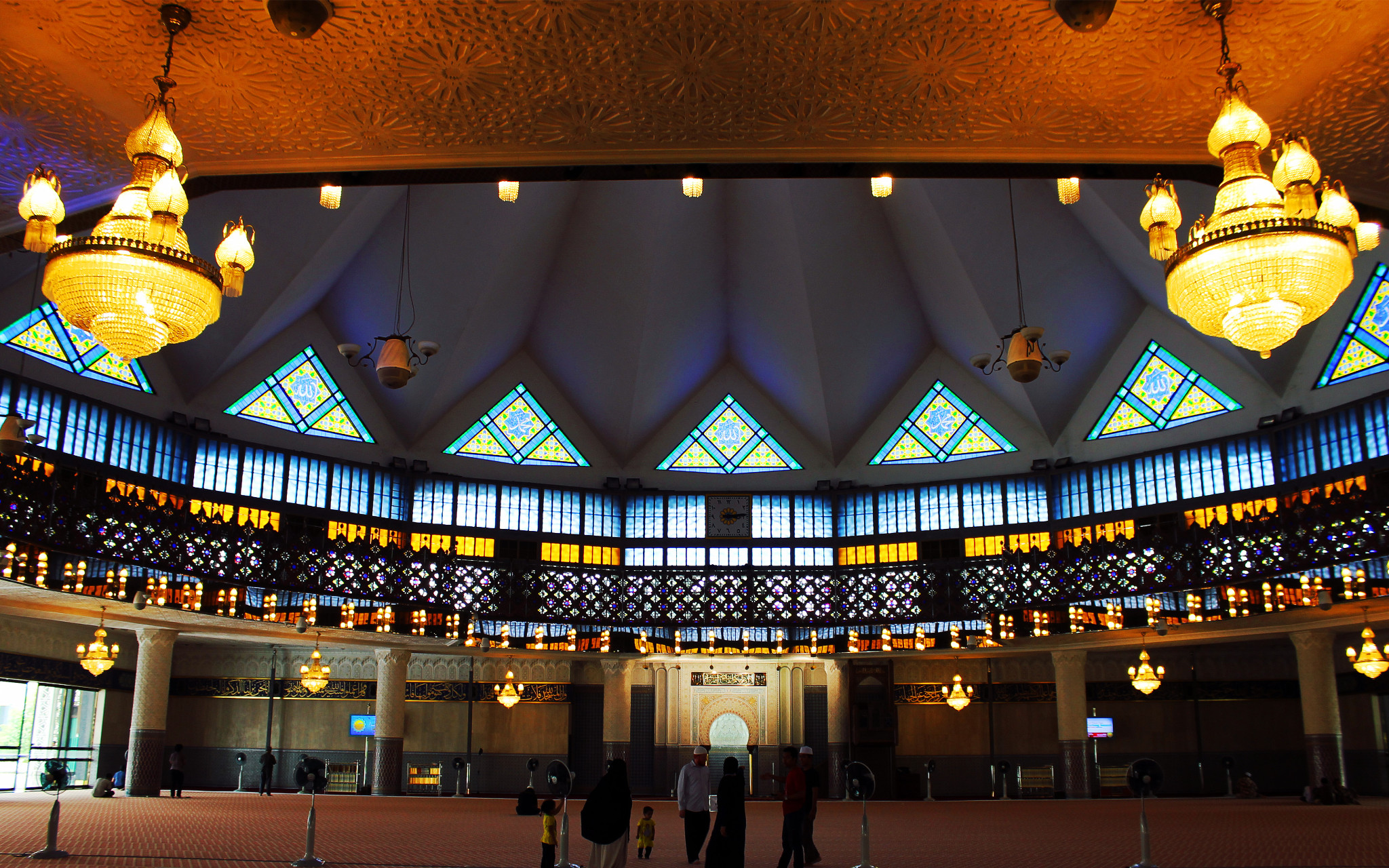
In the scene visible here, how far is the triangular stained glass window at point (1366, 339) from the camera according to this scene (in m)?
24.2

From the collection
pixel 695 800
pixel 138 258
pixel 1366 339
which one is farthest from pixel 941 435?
pixel 138 258

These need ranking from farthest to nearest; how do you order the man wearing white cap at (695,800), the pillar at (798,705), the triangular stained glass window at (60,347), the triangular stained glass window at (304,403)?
the pillar at (798,705)
the triangular stained glass window at (304,403)
the triangular stained glass window at (60,347)
the man wearing white cap at (695,800)

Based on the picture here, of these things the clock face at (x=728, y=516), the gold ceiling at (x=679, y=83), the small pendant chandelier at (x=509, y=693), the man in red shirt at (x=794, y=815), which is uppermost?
the clock face at (x=728, y=516)

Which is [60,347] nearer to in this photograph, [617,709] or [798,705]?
[617,709]

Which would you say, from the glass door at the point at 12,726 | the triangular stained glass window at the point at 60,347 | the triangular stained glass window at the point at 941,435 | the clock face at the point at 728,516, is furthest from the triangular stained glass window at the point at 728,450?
the glass door at the point at 12,726

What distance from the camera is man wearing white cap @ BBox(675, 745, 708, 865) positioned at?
10.6 metres

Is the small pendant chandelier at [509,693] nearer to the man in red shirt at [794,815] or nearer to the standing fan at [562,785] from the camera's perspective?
the standing fan at [562,785]

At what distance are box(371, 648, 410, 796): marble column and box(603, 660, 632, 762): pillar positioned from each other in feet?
19.3

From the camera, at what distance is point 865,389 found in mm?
32281

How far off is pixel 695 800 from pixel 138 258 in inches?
277

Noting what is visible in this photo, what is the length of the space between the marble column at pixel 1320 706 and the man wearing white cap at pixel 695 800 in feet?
64.2

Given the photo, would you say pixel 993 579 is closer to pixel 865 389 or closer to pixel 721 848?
pixel 865 389

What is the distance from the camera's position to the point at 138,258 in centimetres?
727

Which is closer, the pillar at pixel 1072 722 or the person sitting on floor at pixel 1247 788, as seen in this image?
the person sitting on floor at pixel 1247 788
